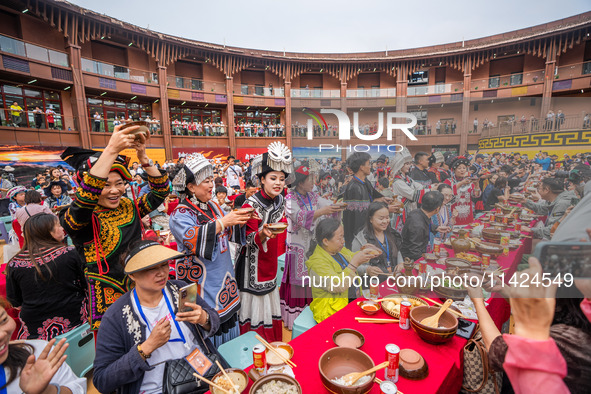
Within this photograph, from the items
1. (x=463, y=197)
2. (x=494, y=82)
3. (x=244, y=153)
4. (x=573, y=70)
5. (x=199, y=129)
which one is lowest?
(x=463, y=197)

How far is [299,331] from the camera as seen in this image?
256 centimetres

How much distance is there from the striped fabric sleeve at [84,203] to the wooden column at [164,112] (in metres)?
17.7

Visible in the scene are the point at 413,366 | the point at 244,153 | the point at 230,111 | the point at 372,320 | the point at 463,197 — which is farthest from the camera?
the point at 244,153

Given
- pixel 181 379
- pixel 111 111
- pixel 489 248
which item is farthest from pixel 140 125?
pixel 111 111

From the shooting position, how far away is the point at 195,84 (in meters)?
19.3

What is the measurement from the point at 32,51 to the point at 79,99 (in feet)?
8.47

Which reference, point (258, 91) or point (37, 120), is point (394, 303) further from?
point (258, 91)

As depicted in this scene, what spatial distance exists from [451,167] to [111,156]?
13.5 feet

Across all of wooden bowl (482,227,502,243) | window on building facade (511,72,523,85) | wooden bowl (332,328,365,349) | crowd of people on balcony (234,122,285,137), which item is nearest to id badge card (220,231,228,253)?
wooden bowl (332,328,365,349)

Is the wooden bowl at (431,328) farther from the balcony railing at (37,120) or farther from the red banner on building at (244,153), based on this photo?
the red banner on building at (244,153)

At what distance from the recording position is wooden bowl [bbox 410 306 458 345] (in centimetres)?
166

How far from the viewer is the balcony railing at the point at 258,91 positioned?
69.2 ft

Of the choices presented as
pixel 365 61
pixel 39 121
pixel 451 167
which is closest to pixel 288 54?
pixel 365 61

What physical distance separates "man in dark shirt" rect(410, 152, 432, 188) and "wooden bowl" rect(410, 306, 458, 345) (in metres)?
1.20
